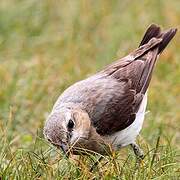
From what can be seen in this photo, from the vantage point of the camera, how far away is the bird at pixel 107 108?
24.2ft

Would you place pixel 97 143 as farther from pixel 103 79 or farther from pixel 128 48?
pixel 128 48

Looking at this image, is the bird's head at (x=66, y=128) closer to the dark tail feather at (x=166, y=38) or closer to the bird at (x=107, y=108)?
the bird at (x=107, y=108)

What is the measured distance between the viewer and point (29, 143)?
8695 mm

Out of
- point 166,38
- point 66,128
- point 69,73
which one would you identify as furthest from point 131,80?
point 69,73

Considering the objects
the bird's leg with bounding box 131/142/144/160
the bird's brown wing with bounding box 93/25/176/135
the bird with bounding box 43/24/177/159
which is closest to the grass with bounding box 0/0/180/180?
the bird's leg with bounding box 131/142/144/160

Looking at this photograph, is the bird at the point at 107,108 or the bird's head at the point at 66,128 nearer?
the bird's head at the point at 66,128

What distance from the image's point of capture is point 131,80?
873 centimetres

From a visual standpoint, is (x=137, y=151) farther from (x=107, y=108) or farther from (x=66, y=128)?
(x=66, y=128)

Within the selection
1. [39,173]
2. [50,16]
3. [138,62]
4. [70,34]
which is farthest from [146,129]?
[50,16]

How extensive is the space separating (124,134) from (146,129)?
1.19 meters

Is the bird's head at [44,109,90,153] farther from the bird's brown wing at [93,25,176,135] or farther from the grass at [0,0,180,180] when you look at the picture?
the bird's brown wing at [93,25,176,135]

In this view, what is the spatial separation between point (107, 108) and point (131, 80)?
75 centimetres

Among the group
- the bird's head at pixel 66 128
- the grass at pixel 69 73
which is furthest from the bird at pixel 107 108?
the grass at pixel 69 73

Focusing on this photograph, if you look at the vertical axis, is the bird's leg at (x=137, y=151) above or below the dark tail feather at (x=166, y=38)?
below
